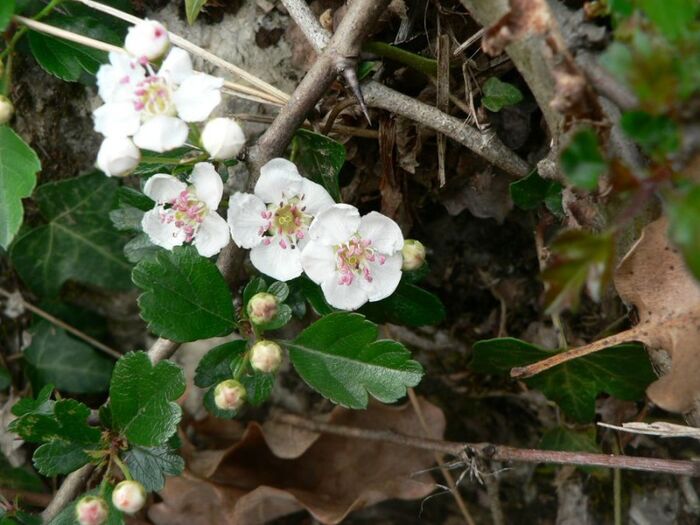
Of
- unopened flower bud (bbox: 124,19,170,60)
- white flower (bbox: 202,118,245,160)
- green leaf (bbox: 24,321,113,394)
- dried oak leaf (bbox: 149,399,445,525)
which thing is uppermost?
unopened flower bud (bbox: 124,19,170,60)

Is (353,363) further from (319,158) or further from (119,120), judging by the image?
(119,120)

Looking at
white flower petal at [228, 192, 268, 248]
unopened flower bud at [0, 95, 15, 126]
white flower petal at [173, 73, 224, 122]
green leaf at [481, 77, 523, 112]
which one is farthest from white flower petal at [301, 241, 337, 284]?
unopened flower bud at [0, 95, 15, 126]

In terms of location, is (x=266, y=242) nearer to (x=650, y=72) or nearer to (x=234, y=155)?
(x=234, y=155)

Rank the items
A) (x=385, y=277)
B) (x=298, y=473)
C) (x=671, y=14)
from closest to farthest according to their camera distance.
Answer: (x=671, y=14), (x=385, y=277), (x=298, y=473)

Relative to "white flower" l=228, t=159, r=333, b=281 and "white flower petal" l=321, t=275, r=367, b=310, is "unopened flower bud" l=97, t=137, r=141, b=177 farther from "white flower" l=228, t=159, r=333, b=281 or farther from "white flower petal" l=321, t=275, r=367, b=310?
"white flower petal" l=321, t=275, r=367, b=310

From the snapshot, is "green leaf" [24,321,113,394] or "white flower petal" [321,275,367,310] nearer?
"white flower petal" [321,275,367,310]

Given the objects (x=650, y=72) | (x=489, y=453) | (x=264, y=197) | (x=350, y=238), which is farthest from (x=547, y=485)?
(x=650, y=72)

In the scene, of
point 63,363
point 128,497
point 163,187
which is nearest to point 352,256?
point 163,187

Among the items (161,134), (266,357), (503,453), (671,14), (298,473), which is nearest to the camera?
(671,14)
